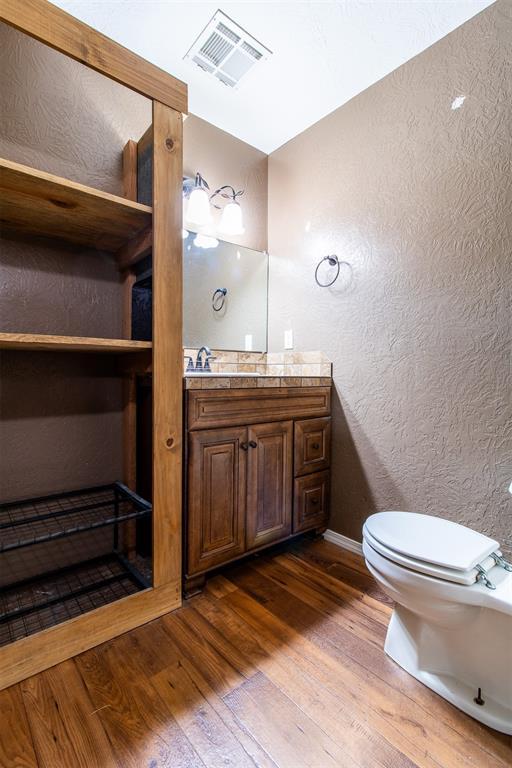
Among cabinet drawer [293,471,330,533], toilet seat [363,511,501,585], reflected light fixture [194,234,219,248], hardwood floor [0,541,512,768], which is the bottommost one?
hardwood floor [0,541,512,768]

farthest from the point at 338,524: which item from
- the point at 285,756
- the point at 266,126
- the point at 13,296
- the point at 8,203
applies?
the point at 266,126

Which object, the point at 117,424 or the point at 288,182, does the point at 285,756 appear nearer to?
the point at 117,424

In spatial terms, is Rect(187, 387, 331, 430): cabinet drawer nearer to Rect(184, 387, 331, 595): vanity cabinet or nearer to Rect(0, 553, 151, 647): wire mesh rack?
Rect(184, 387, 331, 595): vanity cabinet

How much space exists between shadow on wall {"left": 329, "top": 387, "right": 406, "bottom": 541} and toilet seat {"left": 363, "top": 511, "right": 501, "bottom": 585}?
1.60 ft

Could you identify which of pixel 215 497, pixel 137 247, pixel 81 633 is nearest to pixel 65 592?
pixel 81 633

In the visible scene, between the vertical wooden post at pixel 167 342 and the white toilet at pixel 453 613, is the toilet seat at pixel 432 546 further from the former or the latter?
the vertical wooden post at pixel 167 342

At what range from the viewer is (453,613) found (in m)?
1.01

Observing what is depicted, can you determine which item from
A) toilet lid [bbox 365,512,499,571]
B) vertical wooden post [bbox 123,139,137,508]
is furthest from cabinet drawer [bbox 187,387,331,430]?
toilet lid [bbox 365,512,499,571]

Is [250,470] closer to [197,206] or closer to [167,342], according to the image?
[167,342]

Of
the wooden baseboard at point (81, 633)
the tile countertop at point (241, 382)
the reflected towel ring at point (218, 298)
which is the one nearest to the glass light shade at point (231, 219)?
the reflected towel ring at point (218, 298)

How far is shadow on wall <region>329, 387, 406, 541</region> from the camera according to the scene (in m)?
1.79

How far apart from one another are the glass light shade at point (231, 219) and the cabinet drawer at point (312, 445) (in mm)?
1246

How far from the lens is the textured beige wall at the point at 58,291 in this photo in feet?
4.72

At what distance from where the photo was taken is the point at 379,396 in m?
1.79
